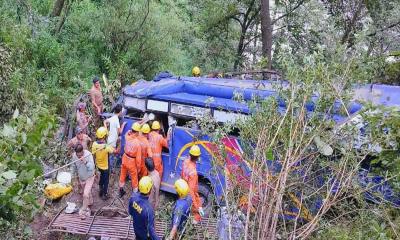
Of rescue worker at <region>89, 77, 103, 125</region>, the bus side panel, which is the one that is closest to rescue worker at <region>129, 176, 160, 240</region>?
the bus side panel

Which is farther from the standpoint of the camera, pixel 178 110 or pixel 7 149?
pixel 178 110

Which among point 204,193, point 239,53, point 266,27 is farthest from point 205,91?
point 239,53

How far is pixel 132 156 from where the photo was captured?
8.06 metres

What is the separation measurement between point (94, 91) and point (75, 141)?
238cm

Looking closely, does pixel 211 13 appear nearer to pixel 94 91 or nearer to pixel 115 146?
pixel 94 91

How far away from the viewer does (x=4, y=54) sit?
966cm

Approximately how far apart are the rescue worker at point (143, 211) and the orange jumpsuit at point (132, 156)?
6.80 feet

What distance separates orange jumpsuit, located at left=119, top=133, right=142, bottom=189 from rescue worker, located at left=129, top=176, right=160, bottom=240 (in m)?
2.07

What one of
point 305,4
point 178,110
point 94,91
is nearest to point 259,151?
point 178,110

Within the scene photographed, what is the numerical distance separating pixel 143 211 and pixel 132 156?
2.28 meters

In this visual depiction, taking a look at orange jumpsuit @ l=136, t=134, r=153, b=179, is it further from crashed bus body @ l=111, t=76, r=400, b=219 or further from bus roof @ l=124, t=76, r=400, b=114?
bus roof @ l=124, t=76, r=400, b=114

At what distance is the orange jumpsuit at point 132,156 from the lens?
→ 316 inches

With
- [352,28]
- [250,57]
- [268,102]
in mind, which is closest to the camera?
[268,102]

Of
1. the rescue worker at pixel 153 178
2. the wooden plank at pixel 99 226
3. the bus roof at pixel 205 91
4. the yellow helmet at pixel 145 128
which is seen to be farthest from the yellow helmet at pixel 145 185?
the yellow helmet at pixel 145 128
